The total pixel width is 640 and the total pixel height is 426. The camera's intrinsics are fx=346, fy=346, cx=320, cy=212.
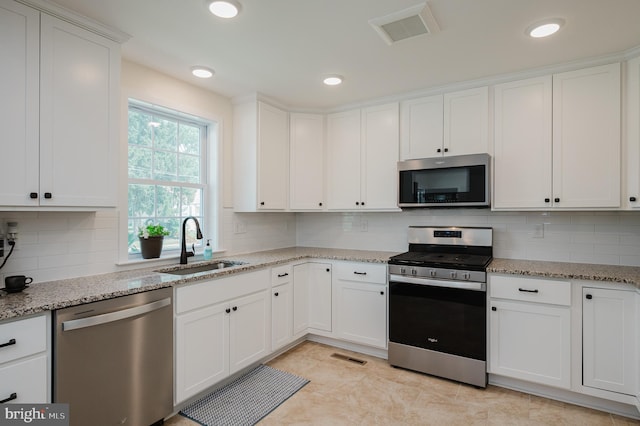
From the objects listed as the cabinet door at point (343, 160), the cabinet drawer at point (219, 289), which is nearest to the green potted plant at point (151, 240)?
the cabinet drawer at point (219, 289)

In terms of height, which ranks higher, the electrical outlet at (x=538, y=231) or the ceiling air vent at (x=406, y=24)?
the ceiling air vent at (x=406, y=24)

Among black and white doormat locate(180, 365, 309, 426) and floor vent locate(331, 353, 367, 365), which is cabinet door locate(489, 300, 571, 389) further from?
black and white doormat locate(180, 365, 309, 426)

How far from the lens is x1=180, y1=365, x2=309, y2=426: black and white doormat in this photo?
2.26m

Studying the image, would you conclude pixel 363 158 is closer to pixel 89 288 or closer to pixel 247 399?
pixel 247 399

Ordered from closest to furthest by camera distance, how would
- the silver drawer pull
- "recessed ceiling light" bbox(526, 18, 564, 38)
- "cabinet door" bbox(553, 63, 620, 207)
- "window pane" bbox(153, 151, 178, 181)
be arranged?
1. the silver drawer pull
2. "recessed ceiling light" bbox(526, 18, 564, 38)
3. "cabinet door" bbox(553, 63, 620, 207)
4. "window pane" bbox(153, 151, 178, 181)

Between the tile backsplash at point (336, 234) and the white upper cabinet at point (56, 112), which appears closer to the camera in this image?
the white upper cabinet at point (56, 112)

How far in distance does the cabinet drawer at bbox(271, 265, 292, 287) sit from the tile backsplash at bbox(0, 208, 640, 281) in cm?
59

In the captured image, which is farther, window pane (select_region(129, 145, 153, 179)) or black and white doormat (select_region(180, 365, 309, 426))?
window pane (select_region(129, 145, 153, 179))

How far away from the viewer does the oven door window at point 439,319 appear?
104 inches

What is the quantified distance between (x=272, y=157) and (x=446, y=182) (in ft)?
5.53

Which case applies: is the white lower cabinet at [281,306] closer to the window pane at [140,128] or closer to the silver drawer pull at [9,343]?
the window pane at [140,128]

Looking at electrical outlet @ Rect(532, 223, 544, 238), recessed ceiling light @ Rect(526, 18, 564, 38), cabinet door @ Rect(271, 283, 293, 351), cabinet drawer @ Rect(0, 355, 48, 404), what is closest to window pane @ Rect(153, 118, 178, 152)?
cabinet door @ Rect(271, 283, 293, 351)

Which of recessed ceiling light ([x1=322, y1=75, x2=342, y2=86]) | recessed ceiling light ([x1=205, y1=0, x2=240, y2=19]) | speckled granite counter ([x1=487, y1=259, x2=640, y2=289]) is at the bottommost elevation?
speckled granite counter ([x1=487, y1=259, x2=640, y2=289])

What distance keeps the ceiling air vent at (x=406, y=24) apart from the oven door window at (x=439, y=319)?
187 centimetres
